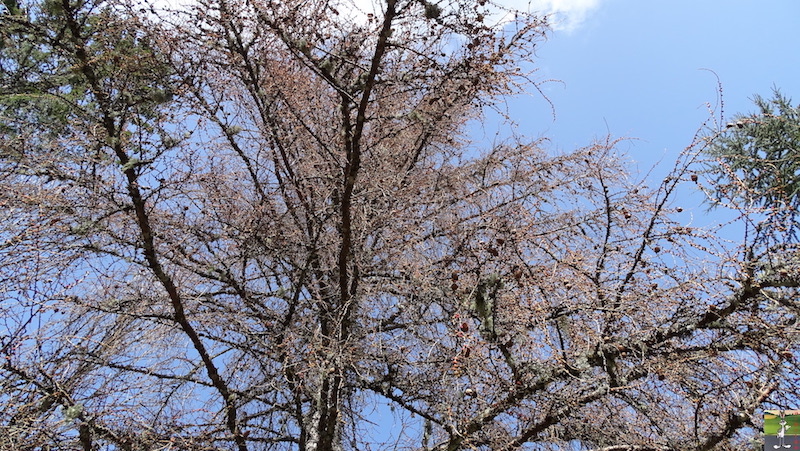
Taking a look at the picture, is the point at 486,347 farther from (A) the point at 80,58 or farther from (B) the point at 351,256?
(A) the point at 80,58

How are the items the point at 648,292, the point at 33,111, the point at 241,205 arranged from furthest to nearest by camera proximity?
the point at 33,111 < the point at 241,205 < the point at 648,292

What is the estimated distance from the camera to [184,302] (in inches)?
145

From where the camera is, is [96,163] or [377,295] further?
[377,295]

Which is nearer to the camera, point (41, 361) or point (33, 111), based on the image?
point (41, 361)

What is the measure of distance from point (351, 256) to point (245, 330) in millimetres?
789

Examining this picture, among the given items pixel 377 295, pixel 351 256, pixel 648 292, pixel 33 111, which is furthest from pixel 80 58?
pixel 33 111

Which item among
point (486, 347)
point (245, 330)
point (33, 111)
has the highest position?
point (33, 111)

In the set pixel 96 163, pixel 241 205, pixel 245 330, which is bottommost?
pixel 245 330

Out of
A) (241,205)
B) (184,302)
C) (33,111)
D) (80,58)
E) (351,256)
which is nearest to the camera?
(80,58)

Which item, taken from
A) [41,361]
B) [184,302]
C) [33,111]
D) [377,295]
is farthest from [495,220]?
[33,111]

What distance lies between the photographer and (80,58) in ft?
8.97

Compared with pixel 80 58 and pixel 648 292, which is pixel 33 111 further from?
pixel 648 292

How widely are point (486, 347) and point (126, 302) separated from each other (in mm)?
2169

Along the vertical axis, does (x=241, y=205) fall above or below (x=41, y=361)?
above
